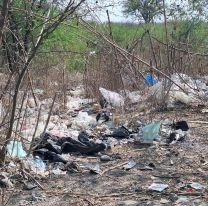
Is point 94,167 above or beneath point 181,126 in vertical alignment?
beneath

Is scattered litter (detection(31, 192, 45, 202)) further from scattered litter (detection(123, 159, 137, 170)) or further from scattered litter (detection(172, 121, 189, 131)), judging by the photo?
scattered litter (detection(172, 121, 189, 131))

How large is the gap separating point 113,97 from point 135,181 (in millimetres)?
2938

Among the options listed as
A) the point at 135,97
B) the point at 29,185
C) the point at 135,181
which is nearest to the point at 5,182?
the point at 29,185

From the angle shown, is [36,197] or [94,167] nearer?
[36,197]

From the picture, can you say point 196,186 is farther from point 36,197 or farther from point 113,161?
point 36,197

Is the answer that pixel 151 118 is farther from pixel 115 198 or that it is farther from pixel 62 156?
pixel 115 198

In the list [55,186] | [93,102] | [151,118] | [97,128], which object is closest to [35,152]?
[55,186]

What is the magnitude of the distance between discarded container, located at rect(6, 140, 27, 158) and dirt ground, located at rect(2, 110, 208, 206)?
0.33 m

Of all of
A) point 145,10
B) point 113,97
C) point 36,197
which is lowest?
point 36,197

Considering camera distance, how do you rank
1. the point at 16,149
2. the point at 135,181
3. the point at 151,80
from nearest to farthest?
the point at 135,181 → the point at 16,149 → the point at 151,80

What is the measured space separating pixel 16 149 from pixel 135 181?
3.16ft

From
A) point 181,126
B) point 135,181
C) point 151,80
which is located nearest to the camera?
point 135,181

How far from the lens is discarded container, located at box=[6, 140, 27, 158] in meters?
3.89

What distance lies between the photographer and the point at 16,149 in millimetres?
4000
